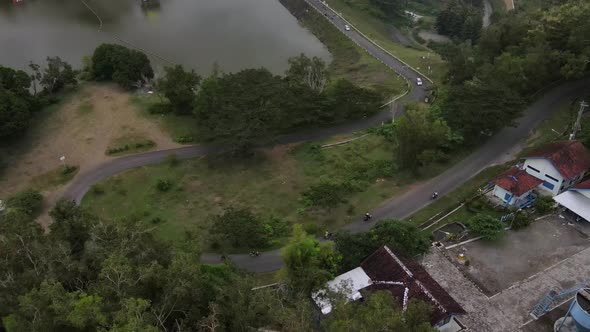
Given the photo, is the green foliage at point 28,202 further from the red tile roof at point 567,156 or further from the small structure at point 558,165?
the red tile roof at point 567,156

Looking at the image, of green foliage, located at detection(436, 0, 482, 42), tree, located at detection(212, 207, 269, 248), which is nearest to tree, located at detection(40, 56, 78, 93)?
tree, located at detection(212, 207, 269, 248)

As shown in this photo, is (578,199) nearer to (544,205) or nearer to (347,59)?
(544,205)

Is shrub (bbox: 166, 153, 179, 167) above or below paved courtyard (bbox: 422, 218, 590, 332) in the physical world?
below

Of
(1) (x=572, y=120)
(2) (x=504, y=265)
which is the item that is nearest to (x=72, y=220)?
(2) (x=504, y=265)

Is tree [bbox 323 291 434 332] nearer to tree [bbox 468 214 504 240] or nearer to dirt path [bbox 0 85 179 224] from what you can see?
tree [bbox 468 214 504 240]

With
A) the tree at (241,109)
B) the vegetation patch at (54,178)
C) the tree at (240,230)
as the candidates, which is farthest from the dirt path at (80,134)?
the tree at (240,230)
